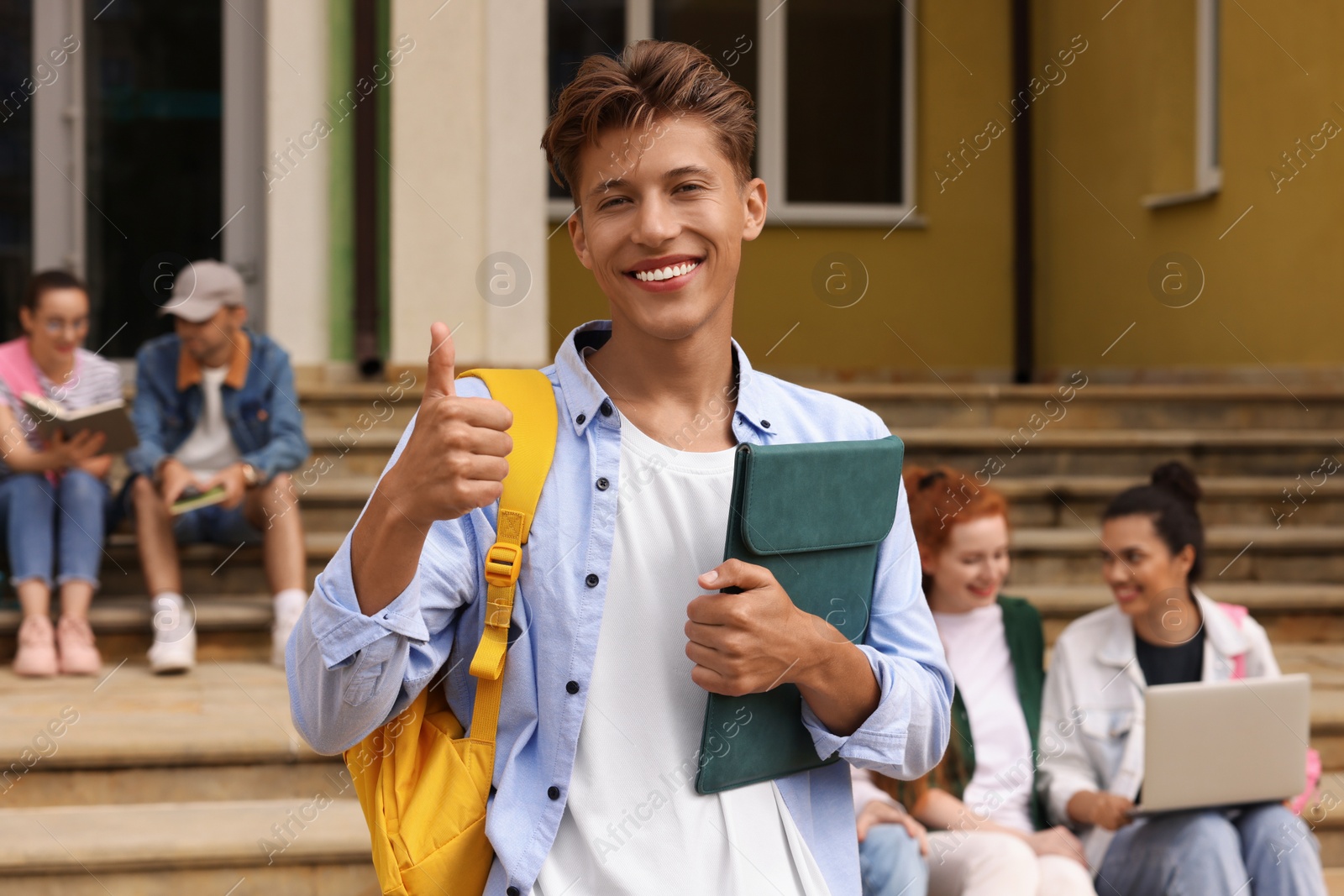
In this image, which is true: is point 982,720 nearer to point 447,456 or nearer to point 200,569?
point 447,456

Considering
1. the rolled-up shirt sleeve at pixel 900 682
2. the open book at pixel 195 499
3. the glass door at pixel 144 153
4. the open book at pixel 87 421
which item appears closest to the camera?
the rolled-up shirt sleeve at pixel 900 682

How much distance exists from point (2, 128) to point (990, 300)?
19.8 ft

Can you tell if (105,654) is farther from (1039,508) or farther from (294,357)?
(1039,508)

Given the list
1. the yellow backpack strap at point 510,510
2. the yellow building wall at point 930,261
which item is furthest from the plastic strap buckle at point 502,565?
the yellow building wall at point 930,261

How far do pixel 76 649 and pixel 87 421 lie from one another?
0.75 m

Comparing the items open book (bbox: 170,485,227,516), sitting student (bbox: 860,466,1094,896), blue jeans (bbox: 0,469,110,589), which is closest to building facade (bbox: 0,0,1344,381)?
open book (bbox: 170,485,227,516)

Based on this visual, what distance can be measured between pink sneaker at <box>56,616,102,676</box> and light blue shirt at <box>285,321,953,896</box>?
3192 millimetres

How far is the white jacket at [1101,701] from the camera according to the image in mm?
3088

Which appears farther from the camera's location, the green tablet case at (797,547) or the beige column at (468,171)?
the beige column at (468,171)

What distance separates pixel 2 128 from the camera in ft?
22.4

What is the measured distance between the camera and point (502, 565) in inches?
52.4

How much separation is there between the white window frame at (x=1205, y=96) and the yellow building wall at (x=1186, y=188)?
7 cm

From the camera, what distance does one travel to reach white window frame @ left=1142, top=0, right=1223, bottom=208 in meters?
7.19

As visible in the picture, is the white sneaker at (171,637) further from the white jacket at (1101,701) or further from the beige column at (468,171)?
the white jacket at (1101,701)
